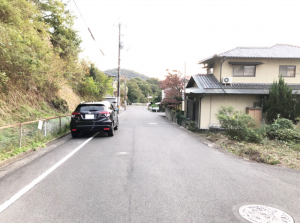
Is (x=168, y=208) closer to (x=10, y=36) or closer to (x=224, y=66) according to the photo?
(x=10, y=36)

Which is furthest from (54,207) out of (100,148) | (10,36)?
(10,36)

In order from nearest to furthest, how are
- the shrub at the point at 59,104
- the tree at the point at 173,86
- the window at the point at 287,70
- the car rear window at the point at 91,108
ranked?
the car rear window at the point at 91,108 → the shrub at the point at 59,104 → the window at the point at 287,70 → the tree at the point at 173,86

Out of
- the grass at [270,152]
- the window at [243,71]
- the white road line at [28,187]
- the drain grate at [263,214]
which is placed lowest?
the grass at [270,152]

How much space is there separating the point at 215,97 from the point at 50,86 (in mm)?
10768

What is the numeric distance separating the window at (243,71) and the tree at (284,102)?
93.8 inches

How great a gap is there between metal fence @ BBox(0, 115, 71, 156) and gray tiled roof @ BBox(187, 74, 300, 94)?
8580 mm

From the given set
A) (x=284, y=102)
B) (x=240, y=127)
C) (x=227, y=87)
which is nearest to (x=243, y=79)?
(x=227, y=87)

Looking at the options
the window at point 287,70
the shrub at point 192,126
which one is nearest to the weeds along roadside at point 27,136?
the shrub at point 192,126

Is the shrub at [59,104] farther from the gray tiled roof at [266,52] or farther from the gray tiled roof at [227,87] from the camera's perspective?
the gray tiled roof at [266,52]

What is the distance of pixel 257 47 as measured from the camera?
1587 cm

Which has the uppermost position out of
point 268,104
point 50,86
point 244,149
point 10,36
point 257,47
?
point 257,47

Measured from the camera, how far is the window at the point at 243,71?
14.5 meters

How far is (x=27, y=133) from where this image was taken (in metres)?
7.05

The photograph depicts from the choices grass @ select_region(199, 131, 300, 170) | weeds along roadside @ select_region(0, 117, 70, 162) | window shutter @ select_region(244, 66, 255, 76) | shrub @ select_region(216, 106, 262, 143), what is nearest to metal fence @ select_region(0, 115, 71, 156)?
weeds along roadside @ select_region(0, 117, 70, 162)
